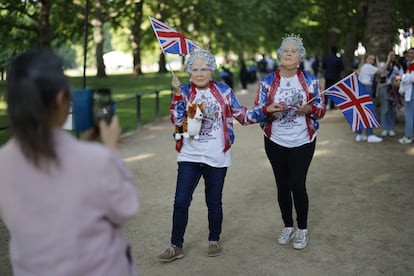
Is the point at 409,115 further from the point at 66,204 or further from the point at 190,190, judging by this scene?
the point at 66,204


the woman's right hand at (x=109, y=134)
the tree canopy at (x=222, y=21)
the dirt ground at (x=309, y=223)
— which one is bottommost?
the dirt ground at (x=309, y=223)

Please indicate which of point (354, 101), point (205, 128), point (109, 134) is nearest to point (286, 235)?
point (205, 128)

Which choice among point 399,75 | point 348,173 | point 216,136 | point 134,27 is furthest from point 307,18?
point 216,136

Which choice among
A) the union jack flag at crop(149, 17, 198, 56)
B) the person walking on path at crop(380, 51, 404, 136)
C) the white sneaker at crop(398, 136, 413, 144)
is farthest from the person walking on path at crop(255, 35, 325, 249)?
the person walking on path at crop(380, 51, 404, 136)

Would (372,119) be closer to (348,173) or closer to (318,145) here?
(348,173)

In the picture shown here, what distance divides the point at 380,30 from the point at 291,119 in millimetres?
11049

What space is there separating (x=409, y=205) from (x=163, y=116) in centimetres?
1144

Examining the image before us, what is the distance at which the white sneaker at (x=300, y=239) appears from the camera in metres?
5.43

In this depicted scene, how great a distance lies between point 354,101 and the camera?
6023 millimetres

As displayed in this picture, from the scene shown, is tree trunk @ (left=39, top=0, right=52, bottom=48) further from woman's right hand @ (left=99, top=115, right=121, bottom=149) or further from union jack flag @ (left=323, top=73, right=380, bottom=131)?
woman's right hand @ (left=99, top=115, right=121, bottom=149)

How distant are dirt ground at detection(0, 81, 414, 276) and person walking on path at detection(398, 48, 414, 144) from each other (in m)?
0.45

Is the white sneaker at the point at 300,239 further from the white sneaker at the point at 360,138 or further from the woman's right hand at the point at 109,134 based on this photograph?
the white sneaker at the point at 360,138

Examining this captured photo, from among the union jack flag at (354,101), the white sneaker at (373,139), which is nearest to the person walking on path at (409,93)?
the white sneaker at (373,139)

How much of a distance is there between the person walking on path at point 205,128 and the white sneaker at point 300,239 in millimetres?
899
